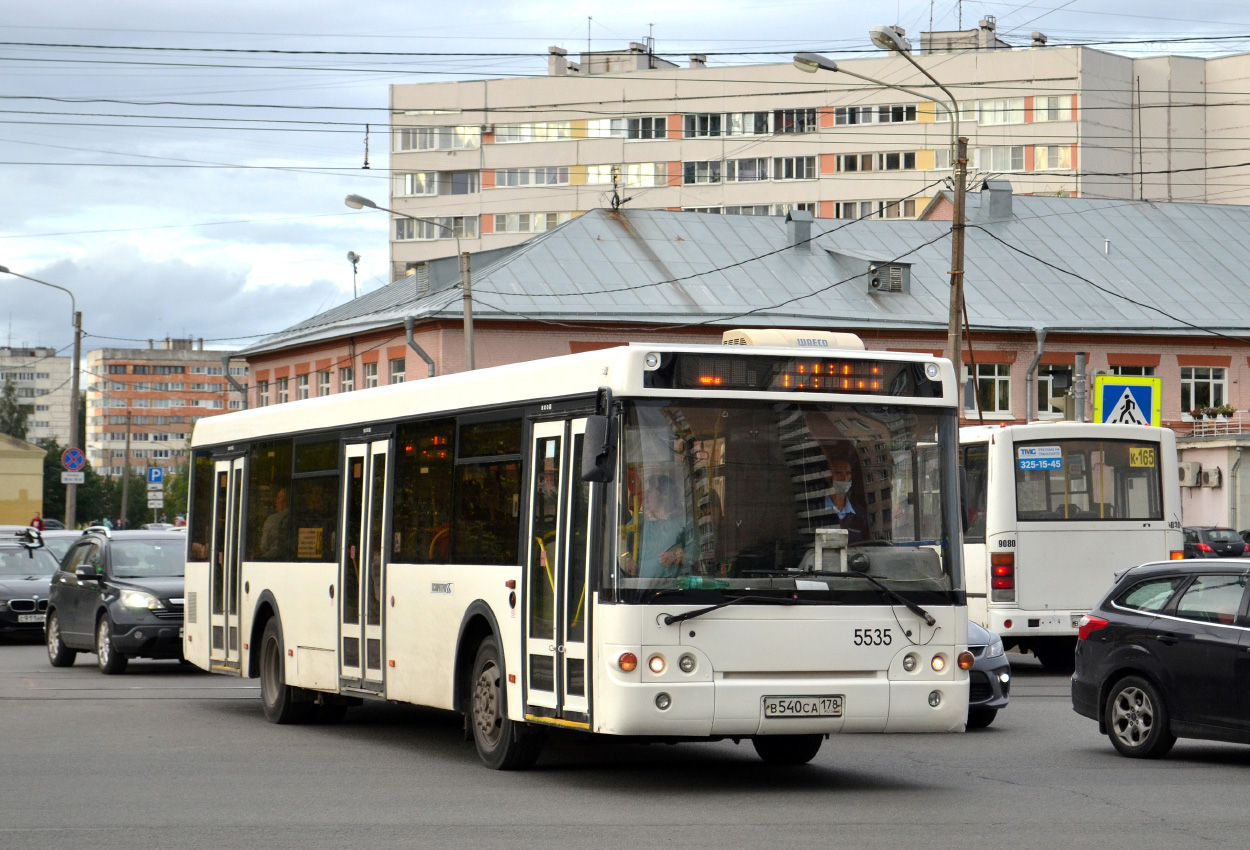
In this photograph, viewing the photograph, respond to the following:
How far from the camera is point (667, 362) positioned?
35.1 ft

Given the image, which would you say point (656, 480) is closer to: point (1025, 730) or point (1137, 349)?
point (1025, 730)

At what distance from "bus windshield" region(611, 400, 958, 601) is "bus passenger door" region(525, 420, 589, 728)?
488 millimetres

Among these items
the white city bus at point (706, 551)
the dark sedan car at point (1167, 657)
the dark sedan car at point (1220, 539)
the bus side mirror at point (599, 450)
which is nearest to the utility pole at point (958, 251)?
the dark sedan car at point (1167, 657)

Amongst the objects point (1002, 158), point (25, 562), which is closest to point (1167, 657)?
point (25, 562)

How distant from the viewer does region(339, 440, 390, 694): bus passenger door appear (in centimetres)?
1389

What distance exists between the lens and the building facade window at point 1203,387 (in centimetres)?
5694

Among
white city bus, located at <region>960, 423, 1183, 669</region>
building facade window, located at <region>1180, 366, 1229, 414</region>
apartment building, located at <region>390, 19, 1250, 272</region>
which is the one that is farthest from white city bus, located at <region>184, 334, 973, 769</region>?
apartment building, located at <region>390, 19, 1250, 272</region>

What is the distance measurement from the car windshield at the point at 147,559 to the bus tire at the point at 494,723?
34.7 feet

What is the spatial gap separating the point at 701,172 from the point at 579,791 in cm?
8595

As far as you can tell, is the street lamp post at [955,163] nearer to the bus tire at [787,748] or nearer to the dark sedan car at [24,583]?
the bus tire at [787,748]

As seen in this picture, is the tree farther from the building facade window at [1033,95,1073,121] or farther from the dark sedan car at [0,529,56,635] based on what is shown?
the dark sedan car at [0,529,56,635]

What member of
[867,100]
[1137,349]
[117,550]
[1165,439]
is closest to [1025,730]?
[1165,439]

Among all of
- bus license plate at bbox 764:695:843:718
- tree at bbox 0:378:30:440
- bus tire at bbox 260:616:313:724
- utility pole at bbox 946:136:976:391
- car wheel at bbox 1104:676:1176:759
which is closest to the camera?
bus license plate at bbox 764:695:843:718

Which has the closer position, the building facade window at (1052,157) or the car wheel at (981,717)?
the car wheel at (981,717)
